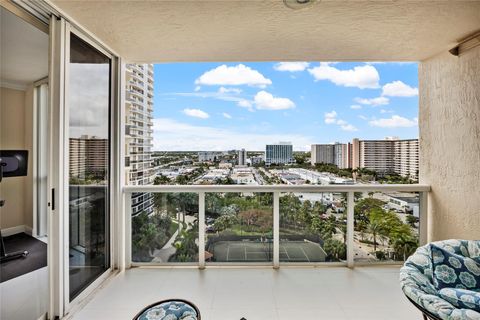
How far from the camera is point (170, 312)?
5.27 feet

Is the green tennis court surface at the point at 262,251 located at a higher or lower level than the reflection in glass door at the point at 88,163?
lower

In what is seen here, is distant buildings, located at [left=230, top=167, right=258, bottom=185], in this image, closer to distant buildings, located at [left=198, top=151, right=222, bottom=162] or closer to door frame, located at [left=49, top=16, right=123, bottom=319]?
distant buildings, located at [left=198, top=151, right=222, bottom=162]

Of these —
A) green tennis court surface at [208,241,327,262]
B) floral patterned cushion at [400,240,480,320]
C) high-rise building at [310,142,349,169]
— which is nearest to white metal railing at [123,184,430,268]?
green tennis court surface at [208,241,327,262]

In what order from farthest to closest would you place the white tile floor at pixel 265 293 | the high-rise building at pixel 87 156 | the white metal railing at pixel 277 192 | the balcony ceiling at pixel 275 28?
1. the white metal railing at pixel 277 192
2. the high-rise building at pixel 87 156
3. the white tile floor at pixel 265 293
4. the balcony ceiling at pixel 275 28

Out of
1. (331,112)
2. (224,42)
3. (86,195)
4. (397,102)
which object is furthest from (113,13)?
(397,102)

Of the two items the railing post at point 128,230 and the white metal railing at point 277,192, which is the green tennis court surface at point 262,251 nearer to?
the white metal railing at point 277,192

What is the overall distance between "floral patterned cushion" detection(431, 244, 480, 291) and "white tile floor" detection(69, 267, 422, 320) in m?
0.71

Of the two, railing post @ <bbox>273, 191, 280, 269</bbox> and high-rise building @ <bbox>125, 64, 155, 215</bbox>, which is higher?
high-rise building @ <bbox>125, 64, 155, 215</bbox>

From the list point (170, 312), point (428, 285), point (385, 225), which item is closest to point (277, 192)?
point (385, 225)

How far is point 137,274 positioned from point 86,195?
45.9 inches

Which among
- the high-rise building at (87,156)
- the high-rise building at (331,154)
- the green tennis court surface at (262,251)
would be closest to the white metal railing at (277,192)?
the green tennis court surface at (262,251)

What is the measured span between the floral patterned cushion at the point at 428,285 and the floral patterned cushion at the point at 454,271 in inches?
1.7

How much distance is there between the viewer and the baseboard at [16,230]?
1.72 m

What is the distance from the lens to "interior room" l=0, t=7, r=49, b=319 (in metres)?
1.71
